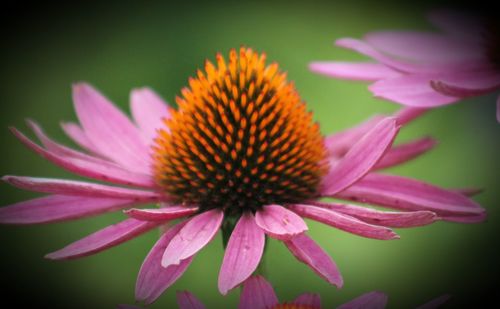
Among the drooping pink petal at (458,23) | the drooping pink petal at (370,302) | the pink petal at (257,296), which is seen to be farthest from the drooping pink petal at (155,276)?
the drooping pink petal at (458,23)

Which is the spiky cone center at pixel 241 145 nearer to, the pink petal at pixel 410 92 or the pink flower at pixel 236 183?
the pink flower at pixel 236 183

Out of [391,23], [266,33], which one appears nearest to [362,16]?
[391,23]

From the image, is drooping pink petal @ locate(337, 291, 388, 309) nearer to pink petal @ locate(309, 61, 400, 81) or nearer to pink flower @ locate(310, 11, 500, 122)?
pink flower @ locate(310, 11, 500, 122)

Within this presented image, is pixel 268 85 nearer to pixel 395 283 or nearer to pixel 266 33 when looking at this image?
pixel 395 283

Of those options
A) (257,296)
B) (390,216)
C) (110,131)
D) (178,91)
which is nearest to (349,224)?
(390,216)

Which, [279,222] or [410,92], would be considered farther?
[410,92]

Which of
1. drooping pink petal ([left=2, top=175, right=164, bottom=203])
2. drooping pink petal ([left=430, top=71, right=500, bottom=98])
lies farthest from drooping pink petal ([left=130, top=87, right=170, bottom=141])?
drooping pink petal ([left=430, top=71, right=500, bottom=98])

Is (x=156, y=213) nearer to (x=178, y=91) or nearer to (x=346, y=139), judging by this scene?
(x=346, y=139)
